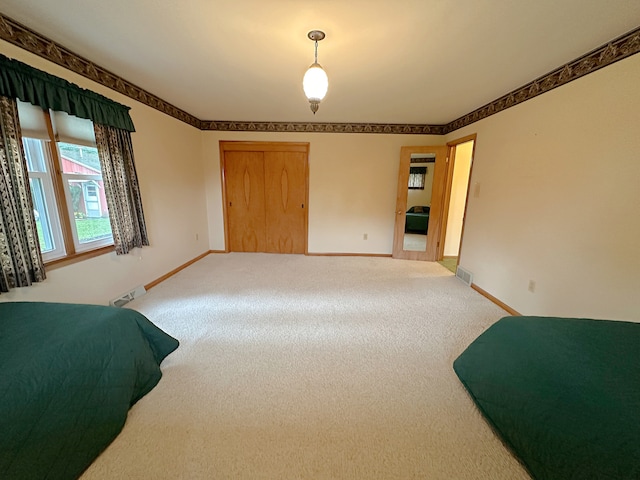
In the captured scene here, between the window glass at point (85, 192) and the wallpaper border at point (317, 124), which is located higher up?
the wallpaper border at point (317, 124)

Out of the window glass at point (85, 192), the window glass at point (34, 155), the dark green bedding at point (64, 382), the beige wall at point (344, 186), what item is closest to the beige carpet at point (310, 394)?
the dark green bedding at point (64, 382)

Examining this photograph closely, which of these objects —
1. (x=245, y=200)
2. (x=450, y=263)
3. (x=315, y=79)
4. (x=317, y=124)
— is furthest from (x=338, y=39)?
(x=450, y=263)

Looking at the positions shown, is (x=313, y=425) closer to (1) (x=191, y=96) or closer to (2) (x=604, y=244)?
(2) (x=604, y=244)

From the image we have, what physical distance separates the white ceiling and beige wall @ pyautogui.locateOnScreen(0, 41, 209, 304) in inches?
16.8

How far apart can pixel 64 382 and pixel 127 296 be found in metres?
1.90

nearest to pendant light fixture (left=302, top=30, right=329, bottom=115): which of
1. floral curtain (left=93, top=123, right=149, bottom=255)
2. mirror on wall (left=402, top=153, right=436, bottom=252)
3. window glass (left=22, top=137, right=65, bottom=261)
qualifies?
floral curtain (left=93, top=123, right=149, bottom=255)

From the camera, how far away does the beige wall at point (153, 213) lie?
6.68 ft

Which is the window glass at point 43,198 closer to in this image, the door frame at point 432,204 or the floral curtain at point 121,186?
the floral curtain at point 121,186

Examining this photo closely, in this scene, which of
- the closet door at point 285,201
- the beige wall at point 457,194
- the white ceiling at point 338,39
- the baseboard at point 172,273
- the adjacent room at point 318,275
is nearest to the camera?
the adjacent room at point 318,275

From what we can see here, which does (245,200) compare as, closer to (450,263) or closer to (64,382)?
(64,382)

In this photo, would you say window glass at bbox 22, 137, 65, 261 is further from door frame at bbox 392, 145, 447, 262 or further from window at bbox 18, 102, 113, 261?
door frame at bbox 392, 145, 447, 262

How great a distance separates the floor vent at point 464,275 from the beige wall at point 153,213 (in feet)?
14.1

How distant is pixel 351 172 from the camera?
14.4 feet

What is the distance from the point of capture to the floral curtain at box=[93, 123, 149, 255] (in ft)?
7.85
